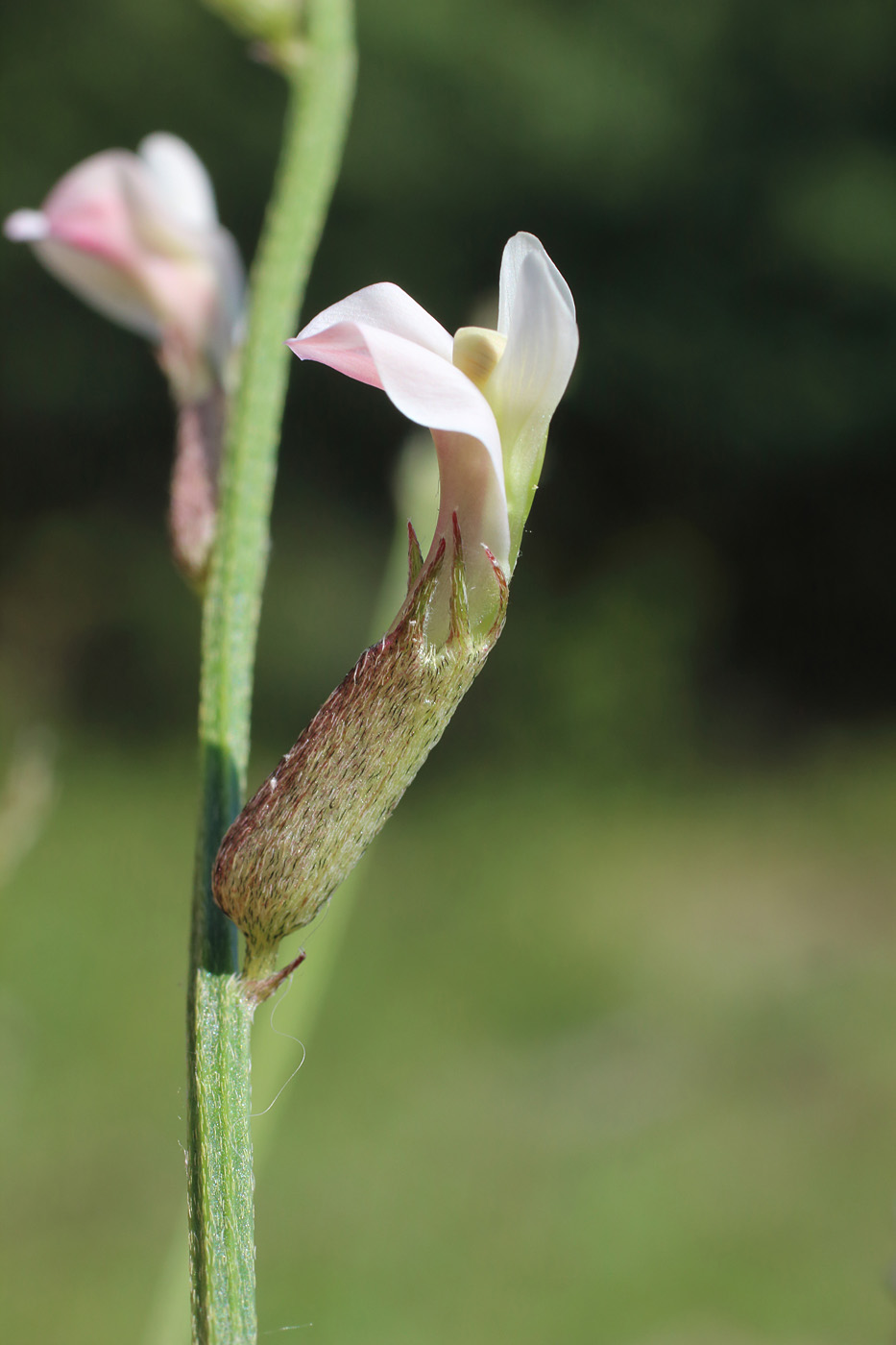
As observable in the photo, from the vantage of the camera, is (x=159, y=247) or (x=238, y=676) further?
(x=159, y=247)

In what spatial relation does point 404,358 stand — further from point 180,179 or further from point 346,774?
point 180,179

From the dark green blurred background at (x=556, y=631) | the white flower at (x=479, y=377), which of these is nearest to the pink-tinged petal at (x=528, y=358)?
the white flower at (x=479, y=377)

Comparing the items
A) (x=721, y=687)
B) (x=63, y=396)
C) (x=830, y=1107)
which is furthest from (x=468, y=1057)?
(x=63, y=396)

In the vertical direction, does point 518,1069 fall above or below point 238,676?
below

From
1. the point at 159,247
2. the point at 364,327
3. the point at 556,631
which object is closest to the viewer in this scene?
the point at 364,327

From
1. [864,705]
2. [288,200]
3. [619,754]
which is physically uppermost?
[288,200]

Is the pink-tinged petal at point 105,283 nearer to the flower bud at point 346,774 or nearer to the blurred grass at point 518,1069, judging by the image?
the flower bud at point 346,774

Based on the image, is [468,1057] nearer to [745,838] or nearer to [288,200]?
[745,838]

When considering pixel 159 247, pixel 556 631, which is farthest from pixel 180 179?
pixel 556 631
